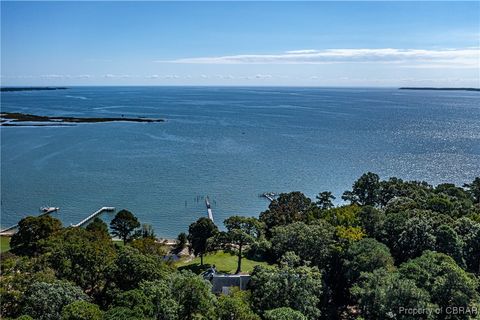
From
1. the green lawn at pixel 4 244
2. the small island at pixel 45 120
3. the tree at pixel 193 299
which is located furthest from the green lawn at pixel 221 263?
the small island at pixel 45 120

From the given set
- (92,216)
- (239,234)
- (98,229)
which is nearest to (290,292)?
(239,234)

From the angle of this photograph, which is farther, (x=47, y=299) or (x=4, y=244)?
(x=4, y=244)

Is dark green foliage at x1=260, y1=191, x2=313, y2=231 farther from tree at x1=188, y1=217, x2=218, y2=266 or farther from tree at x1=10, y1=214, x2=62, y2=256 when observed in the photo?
tree at x1=10, y1=214, x2=62, y2=256

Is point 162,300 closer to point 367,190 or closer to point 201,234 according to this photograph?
point 201,234

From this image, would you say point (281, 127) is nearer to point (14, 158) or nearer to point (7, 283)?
point (14, 158)

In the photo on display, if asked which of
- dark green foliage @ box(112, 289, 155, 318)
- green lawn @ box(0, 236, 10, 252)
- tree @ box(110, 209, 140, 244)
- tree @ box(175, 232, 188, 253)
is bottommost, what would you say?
green lawn @ box(0, 236, 10, 252)

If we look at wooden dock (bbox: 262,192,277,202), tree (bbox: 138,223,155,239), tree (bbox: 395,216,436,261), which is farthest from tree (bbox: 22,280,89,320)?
wooden dock (bbox: 262,192,277,202)
